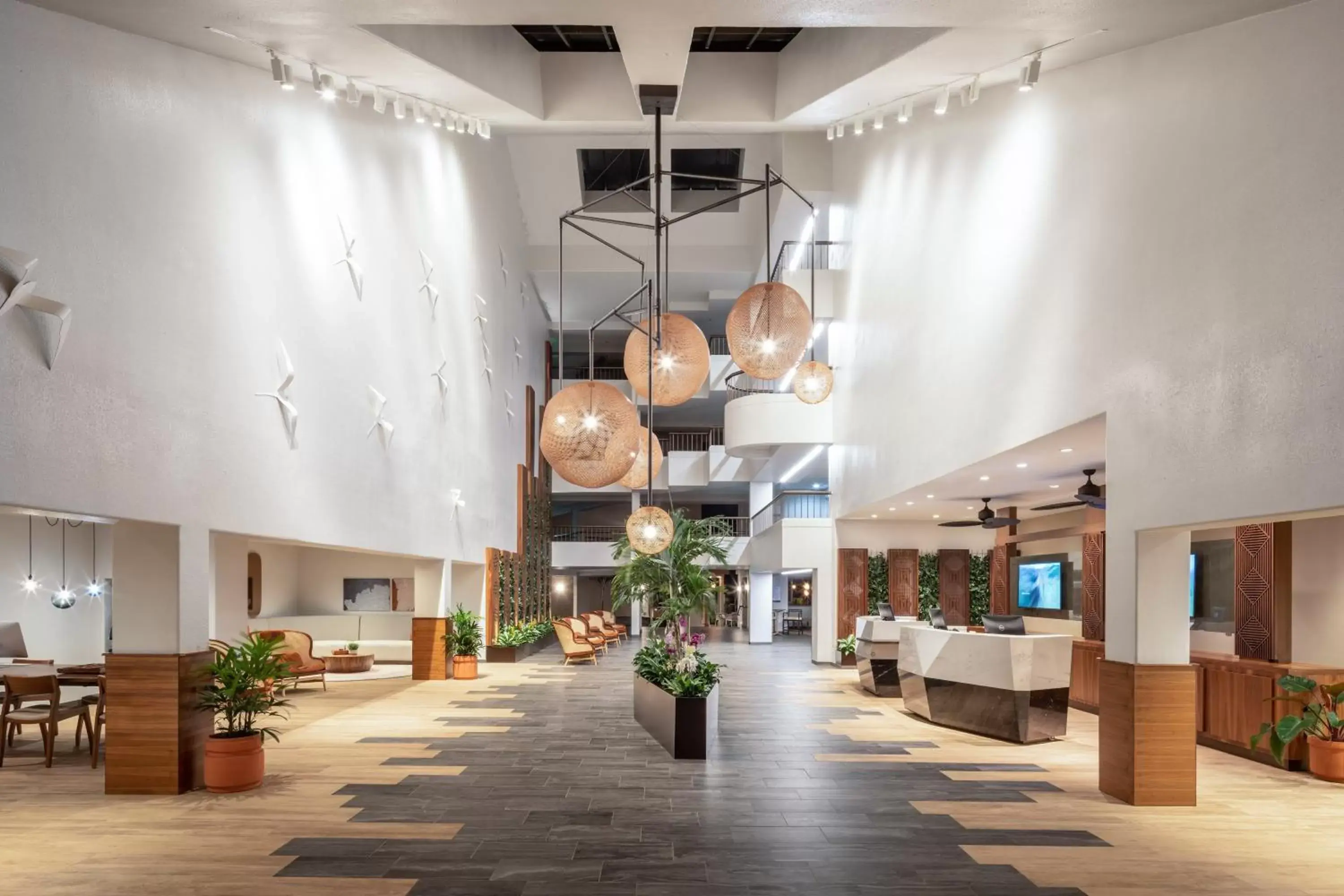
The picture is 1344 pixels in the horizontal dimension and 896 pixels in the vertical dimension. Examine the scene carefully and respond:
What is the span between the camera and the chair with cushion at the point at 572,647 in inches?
687

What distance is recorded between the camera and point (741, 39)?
12.5 metres

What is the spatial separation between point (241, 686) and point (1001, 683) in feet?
23.5

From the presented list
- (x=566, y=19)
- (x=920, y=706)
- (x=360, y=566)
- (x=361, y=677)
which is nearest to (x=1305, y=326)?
(x=566, y=19)

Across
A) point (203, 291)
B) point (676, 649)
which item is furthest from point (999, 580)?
point (203, 291)

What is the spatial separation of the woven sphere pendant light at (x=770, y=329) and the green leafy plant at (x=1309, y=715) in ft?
15.0

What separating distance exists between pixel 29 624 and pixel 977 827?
13096mm

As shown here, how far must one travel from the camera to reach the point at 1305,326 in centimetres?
503

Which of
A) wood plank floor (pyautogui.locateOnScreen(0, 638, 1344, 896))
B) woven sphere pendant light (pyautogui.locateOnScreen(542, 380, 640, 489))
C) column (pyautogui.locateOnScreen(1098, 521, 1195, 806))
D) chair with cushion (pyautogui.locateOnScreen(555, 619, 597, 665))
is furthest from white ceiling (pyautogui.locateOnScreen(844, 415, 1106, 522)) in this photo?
chair with cushion (pyautogui.locateOnScreen(555, 619, 597, 665))

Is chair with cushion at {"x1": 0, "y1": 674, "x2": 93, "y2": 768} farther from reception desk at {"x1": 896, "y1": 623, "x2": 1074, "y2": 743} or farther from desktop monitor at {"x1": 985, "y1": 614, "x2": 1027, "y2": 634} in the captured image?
desktop monitor at {"x1": 985, "y1": 614, "x2": 1027, "y2": 634}

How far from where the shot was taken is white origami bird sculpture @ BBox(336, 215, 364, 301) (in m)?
9.91

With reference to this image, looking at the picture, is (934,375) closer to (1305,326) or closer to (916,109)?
(916,109)

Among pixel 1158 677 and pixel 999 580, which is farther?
pixel 999 580

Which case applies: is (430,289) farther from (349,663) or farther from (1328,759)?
(1328,759)

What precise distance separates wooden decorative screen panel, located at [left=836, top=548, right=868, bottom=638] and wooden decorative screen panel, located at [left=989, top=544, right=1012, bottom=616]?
7.62ft
